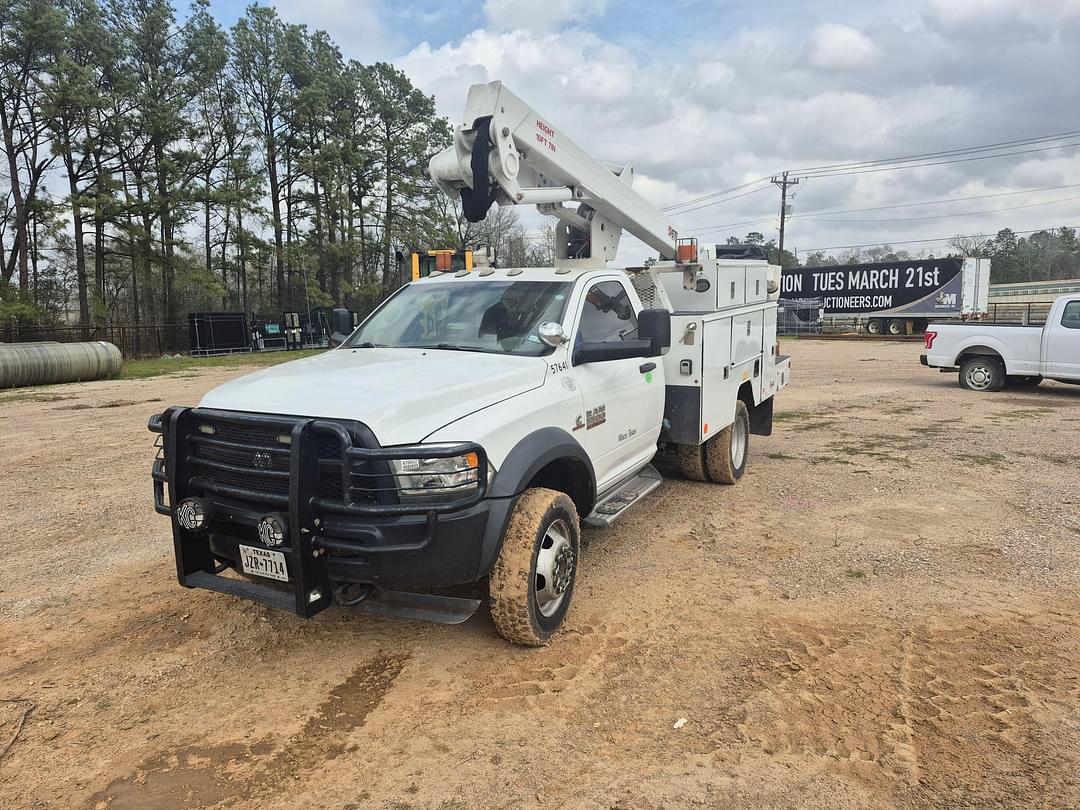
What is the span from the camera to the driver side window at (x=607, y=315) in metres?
4.64

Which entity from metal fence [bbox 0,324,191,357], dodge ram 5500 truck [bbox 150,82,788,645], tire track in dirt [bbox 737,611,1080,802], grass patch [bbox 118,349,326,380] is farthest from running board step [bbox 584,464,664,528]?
metal fence [bbox 0,324,191,357]

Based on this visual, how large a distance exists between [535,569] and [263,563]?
1287 millimetres

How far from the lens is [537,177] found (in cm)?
591

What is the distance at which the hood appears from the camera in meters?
3.15

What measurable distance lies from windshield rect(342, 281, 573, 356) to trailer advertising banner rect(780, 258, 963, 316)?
33021mm

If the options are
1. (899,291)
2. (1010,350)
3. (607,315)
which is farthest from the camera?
(899,291)

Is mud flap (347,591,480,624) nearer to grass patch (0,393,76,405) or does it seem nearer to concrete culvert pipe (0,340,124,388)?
grass patch (0,393,76,405)

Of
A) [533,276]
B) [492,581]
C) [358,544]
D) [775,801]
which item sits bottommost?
[775,801]

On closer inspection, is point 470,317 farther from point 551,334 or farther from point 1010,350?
point 1010,350

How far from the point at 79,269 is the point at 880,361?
30467 mm

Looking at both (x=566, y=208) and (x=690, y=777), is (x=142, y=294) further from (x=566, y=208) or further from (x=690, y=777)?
(x=690, y=777)

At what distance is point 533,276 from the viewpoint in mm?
4879

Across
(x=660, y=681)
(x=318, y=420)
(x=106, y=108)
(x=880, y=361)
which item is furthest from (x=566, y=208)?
(x=106, y=108)

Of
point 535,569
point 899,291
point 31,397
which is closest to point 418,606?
point 535,569
